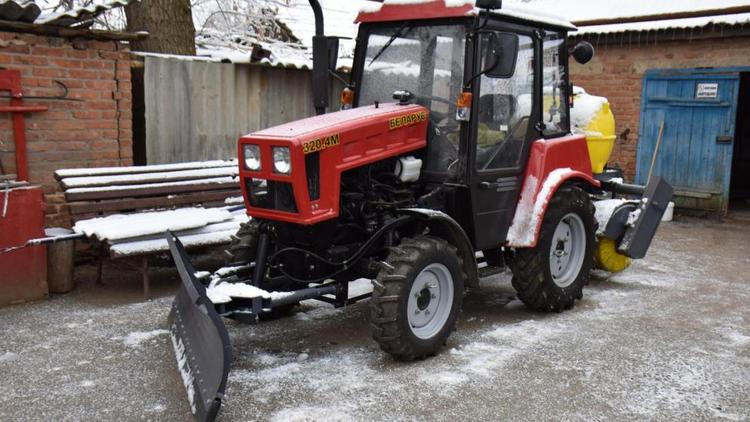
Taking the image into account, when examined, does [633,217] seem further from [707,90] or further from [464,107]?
[707,90]

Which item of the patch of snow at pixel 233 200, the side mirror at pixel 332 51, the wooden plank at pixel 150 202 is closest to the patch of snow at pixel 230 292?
the side mirror at pixel 332 51

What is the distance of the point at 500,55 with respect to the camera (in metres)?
4.50

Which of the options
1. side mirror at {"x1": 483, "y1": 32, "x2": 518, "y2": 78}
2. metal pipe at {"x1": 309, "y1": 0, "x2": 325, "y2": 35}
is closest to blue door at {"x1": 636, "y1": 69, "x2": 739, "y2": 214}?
side mirror at {"x1": 483, "y1": 32, "x2": 518, "y2": 78}

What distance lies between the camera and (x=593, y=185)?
5.96 metres

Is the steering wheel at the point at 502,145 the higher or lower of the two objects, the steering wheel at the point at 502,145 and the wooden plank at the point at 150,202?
the higher

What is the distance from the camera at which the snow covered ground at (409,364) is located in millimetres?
3826

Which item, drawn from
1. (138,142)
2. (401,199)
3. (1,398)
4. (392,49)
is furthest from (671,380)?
(138,142)

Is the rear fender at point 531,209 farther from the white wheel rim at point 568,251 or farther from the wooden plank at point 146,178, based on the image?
the wooden plank at point 146,178

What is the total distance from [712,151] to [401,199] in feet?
22.9

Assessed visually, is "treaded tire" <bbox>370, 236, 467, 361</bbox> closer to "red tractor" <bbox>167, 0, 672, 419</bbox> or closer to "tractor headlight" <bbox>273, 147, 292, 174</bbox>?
"red tractor" <bbox>167, 0, 672, 419</bbox>

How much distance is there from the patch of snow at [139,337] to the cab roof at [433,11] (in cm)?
264

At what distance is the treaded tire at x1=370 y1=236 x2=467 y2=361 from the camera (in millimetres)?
4204

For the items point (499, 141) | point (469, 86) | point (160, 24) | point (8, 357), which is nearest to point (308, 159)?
point (469, 86)

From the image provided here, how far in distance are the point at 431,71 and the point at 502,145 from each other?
2.40 ft
